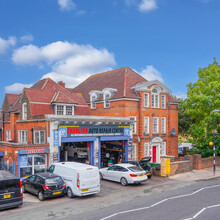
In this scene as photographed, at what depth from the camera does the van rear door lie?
55.4 ft

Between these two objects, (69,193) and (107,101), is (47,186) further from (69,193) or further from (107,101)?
(107,101)

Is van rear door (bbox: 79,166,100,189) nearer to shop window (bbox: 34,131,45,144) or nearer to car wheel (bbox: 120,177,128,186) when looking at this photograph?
car wheel (bbox: 120,177,128,186)

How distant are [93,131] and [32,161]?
674cm

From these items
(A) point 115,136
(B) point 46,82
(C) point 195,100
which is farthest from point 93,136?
(C) point 195,100

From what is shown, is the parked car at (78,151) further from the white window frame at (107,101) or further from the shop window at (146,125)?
the shop window at (146,125)

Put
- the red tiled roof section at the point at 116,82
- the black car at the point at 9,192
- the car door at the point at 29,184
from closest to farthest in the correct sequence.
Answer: the black car at the point at 9,192 < the car door at the point at 29,184 < the red tiled roof section at the point at 116,82

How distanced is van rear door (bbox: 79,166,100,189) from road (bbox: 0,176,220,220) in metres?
0.95

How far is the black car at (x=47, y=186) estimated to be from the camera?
16.6m

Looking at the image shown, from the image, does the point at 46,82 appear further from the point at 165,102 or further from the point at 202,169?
the point at 202,169

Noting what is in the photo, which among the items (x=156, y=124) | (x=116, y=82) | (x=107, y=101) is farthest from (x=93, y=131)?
(x=156, y=124)

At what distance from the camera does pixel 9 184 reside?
14859 millimetres

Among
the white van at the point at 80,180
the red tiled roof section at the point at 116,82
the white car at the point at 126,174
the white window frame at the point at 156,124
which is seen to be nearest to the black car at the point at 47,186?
the white van at the point at 80,180

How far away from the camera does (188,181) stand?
23.6 meters

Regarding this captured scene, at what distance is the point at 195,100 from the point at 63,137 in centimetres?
→ 1993
